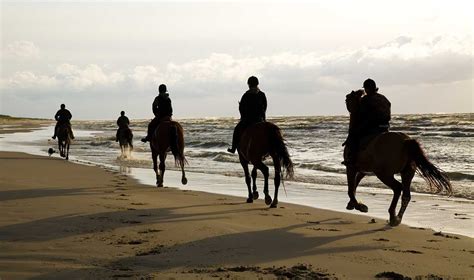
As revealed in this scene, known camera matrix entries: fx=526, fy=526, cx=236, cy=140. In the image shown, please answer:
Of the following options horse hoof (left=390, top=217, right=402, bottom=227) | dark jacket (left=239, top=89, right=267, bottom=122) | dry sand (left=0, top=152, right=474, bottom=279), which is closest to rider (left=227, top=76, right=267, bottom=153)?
dark jacket (left=239, top=89, right=267, bottom=122)

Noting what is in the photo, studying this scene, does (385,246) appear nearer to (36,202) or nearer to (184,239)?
(184,239)

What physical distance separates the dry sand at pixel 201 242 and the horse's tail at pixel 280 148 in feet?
2.70

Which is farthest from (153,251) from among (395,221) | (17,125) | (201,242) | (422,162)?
(17,125)

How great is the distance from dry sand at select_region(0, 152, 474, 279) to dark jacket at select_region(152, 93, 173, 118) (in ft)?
12.8

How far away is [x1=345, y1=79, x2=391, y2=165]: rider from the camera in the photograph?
29.7ft

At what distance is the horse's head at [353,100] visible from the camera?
9.27 metres

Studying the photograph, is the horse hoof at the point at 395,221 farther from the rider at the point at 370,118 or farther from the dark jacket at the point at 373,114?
the dark jacket at the point at 373,114

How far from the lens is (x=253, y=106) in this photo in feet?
37.0

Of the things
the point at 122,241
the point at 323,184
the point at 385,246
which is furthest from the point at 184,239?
the point at 323,184

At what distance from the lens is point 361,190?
1372 cm

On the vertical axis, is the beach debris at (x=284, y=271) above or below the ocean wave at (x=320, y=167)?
below

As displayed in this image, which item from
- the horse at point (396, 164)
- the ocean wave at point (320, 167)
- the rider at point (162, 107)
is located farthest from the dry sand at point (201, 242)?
the ocean wave at point (320, 167)

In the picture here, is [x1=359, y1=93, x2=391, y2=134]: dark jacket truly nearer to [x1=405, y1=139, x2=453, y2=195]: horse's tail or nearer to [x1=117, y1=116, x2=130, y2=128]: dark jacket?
[x1=405, y1=139, x2=453, y2=195]: horse's tail

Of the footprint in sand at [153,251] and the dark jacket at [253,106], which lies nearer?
the footprint in sand at [153,251]
